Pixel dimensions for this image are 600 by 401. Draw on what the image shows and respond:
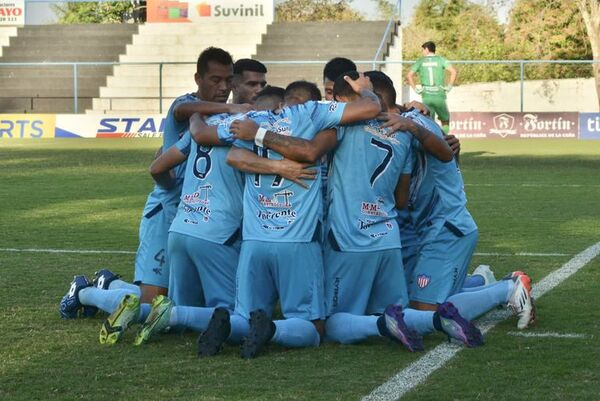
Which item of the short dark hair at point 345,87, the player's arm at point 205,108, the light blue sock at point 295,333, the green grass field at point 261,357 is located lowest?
the green grass field at point 261,357

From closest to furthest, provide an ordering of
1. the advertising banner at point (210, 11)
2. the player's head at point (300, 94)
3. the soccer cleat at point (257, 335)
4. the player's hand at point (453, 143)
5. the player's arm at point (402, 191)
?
the soccer cleat at point (257, 335) < the player's arm at point (402, 191) < the player's hand at point (453, 143) < the player's head at point (300, 94) < the advertising banner at point (210, 11)

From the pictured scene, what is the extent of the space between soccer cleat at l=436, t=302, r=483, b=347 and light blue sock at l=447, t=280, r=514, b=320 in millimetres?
556

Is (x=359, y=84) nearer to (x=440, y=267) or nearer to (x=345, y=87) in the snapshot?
(x=345, y=87)

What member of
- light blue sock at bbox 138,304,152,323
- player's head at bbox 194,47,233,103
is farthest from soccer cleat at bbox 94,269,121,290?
player's head at bbox 194,47,233,103

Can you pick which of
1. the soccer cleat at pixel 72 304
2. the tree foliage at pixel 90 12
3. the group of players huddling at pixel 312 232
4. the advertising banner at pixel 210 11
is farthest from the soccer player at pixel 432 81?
the tree foliage at pixel 90 12

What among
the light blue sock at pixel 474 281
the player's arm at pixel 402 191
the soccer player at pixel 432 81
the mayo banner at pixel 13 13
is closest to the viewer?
the player's arm at pixel 402 191

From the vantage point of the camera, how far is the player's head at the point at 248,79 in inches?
312

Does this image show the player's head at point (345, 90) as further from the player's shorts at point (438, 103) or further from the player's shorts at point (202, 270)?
the player's shorts at point (438, 103)

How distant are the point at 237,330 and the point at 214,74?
1804mm

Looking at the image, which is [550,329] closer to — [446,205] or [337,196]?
[446,205]

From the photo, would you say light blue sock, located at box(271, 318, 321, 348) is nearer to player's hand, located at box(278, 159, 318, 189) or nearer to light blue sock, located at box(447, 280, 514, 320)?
player's hand, located at box(278, 159, 318, 189)

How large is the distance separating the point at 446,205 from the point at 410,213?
245 mm

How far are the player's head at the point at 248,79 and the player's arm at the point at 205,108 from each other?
85cm

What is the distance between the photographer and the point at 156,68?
40.4 meters
